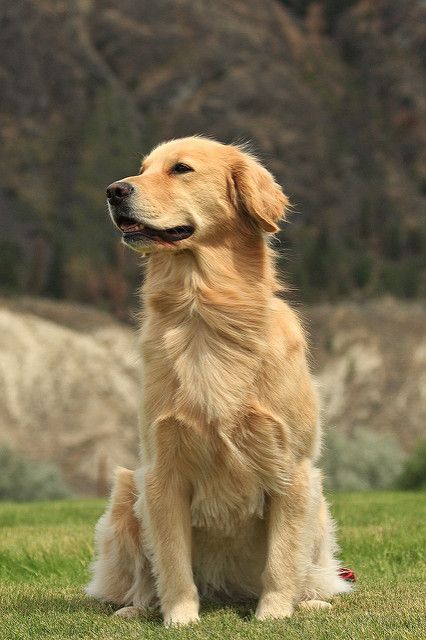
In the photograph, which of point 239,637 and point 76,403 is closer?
point 239,637

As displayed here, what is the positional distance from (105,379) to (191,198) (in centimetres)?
3502

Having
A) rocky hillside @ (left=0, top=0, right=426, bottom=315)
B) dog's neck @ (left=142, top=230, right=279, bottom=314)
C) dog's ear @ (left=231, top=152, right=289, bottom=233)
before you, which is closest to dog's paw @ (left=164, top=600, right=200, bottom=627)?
dog's neck @ (left=142, top=230, right=279, bottom=314)

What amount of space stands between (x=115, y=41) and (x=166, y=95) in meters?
4.01

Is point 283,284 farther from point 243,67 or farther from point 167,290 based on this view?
point 243,67

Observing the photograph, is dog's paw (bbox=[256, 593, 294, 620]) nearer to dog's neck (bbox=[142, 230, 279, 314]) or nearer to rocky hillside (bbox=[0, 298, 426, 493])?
dog's neck (bbox=[142, 230, 279, 314])

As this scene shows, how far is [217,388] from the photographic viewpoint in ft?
16.0

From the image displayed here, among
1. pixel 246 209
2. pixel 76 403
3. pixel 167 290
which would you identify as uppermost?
pixel 246 209

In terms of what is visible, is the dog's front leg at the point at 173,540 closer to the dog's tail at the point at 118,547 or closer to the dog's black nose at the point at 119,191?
the dog's tail at the point at 118,547

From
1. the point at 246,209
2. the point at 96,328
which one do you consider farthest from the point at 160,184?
the point at 96,328

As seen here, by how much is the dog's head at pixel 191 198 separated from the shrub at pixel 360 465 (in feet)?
75.4

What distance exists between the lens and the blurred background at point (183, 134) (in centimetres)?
4006

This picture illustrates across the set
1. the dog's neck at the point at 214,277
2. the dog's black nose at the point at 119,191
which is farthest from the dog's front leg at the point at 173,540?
the dog's black nose at the point at 119,191

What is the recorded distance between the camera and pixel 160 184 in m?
5.01

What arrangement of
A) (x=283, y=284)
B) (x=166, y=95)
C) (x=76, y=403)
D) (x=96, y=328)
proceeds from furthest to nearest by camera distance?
(x=166, y=95) < (x=96, y=328) < (x=76, y=403) < (x=283, y=284)
